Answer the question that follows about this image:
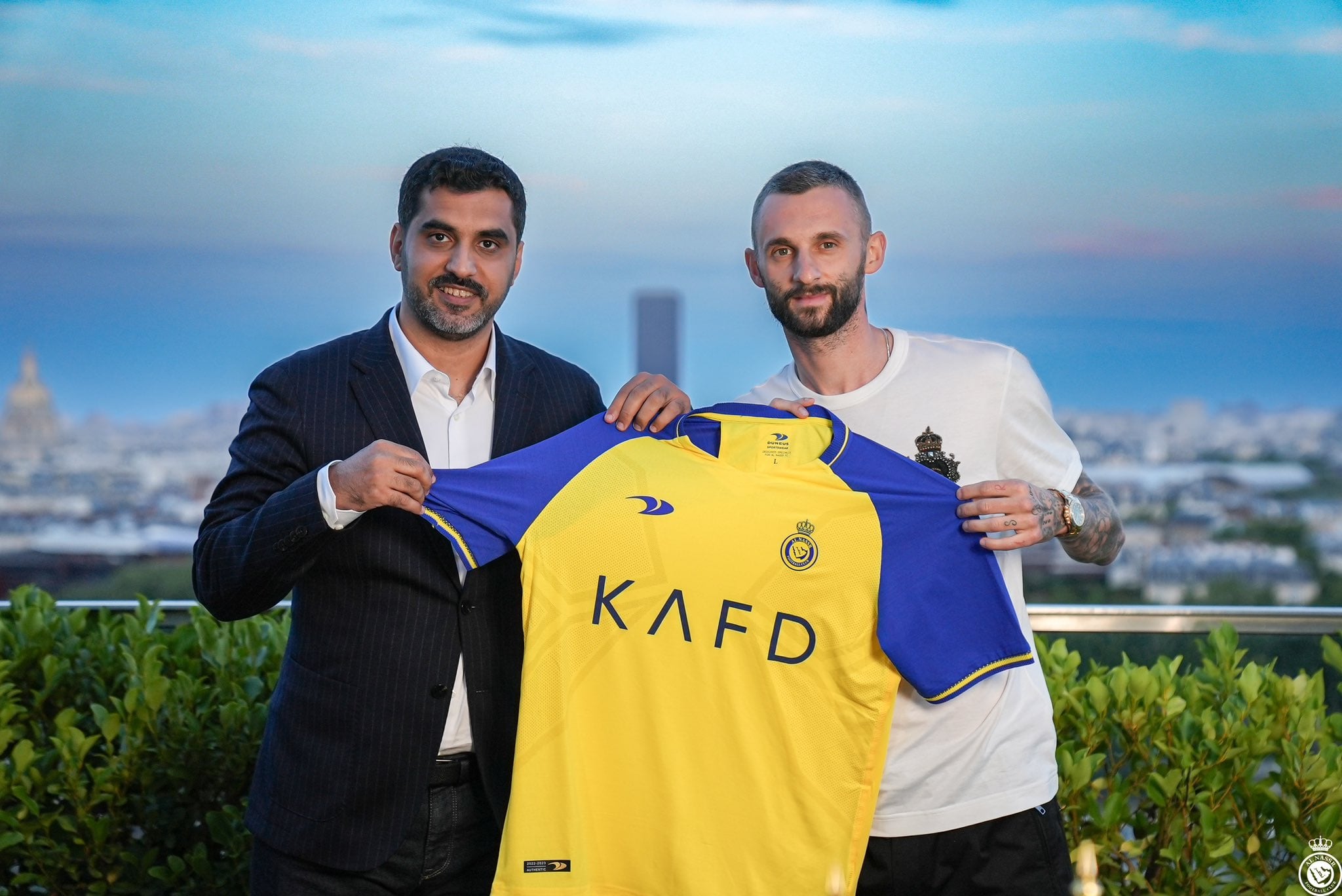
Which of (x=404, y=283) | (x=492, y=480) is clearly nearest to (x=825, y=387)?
(x=492, y=480)

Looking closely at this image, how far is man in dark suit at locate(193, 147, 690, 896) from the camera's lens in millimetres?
2363

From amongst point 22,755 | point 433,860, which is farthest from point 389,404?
point 22,755

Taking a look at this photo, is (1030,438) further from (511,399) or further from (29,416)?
(29,416)

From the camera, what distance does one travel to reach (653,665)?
7.86 ft

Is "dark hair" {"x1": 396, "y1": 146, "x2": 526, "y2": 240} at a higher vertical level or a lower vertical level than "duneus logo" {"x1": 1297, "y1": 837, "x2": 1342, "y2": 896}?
higher

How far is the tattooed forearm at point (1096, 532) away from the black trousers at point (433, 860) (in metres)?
1.41

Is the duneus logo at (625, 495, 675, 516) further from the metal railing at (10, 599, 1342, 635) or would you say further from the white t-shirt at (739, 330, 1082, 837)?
the metal railing at (10, 599, 1342, 635)

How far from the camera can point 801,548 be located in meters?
2.38

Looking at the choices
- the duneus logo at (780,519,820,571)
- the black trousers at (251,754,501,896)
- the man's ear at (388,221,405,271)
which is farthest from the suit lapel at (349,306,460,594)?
the duneus logo at (780,519,820,571)

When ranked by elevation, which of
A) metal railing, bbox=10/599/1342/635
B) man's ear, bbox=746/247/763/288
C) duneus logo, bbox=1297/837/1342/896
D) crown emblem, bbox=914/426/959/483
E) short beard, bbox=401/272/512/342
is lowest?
duneus logo, bbox=1297/837/1342/896

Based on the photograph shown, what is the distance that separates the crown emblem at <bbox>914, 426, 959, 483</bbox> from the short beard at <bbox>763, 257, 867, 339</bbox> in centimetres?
31

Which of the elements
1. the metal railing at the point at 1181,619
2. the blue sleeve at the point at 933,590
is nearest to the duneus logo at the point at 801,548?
the blue sleeve at the point at 933,590

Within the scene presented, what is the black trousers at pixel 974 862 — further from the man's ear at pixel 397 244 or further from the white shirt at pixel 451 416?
the man's ear at pixel 397 244

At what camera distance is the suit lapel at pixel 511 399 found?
2.60m
